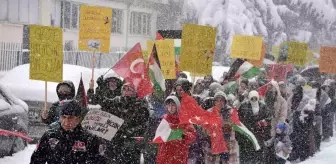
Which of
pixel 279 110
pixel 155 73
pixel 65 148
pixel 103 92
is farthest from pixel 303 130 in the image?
pixel 65 148

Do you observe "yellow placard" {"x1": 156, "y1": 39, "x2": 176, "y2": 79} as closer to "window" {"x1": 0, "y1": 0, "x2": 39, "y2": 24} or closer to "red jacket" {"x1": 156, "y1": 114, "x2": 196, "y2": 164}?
"red jacket" {"x1": 156, "y1": 114, "x2": 196, "y2": 164}

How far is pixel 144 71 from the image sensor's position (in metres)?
8.67

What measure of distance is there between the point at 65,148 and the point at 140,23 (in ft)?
99.3

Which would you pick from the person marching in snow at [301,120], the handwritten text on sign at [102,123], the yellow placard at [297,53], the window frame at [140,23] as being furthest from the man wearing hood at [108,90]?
the window frame at [140,23]

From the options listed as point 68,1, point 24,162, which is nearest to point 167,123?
point 24,162

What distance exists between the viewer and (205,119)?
723 centimetres

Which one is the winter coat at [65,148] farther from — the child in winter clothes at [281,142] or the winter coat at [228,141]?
the child in winter clothes at [281,142]

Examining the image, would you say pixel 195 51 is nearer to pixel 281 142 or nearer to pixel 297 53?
pixel 281 142

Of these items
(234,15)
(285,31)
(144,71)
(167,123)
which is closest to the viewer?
(167,123)

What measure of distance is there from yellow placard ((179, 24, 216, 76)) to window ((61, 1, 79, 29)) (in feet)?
64.2

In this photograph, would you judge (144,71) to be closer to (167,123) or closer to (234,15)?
(167,123)

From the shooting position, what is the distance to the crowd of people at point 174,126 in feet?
15.2

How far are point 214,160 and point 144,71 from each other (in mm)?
1734

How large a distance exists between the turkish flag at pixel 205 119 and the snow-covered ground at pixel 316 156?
2.96m
